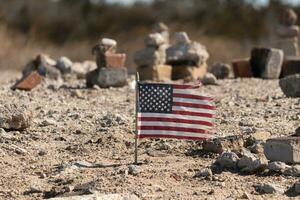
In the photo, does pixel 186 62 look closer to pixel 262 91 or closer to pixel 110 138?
pixel 262 91

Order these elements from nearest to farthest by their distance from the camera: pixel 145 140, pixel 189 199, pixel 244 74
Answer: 1. pixel 189 199
2. pixel 145 140
3. pixel 244 74

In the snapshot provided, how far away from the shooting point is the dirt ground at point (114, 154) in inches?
324

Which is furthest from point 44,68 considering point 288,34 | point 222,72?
point 288,34

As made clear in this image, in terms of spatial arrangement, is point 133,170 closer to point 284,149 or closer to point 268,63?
point 284,149

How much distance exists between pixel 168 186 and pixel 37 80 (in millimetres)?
9450

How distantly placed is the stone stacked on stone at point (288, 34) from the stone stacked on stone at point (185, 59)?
114 inches

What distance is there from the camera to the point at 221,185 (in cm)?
830

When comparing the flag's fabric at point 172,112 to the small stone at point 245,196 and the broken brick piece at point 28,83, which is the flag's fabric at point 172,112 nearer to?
the small stone at point 245,196

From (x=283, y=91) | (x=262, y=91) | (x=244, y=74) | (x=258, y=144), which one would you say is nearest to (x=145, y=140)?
(x=258, y=144)

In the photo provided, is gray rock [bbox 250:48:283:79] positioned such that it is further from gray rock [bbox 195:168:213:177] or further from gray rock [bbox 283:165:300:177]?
gray rock [bbox 195:168:213:177]

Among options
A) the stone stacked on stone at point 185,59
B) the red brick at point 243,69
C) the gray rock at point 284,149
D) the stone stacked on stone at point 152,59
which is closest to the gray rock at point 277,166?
the gray rock at point 284,149

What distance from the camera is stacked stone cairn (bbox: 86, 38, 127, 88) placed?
1708 cm

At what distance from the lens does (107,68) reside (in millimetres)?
17219

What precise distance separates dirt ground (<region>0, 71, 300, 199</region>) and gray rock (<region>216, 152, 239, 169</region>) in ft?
0.61
